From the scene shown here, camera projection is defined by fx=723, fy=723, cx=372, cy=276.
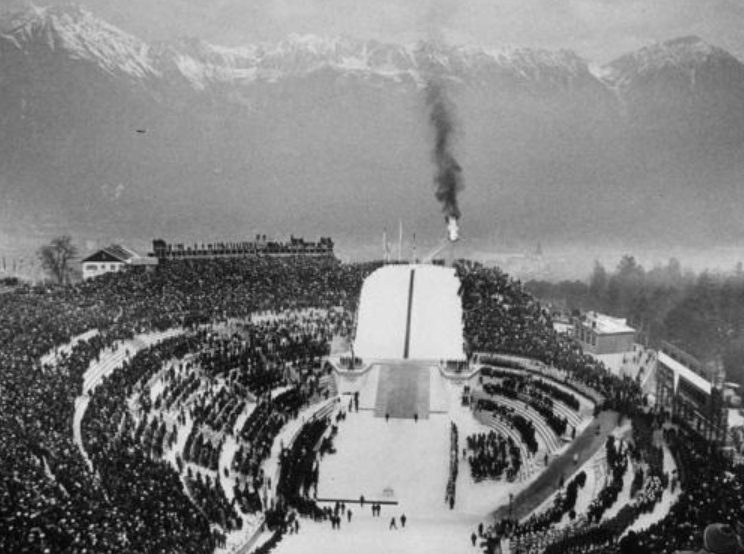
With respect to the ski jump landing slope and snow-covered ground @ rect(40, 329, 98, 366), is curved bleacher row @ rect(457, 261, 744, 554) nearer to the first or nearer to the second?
the ski jump landing slope

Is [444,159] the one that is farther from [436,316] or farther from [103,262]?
[103,262]

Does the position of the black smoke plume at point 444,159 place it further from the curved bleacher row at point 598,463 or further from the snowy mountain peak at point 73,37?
the snowy mountain peak at point 73,37

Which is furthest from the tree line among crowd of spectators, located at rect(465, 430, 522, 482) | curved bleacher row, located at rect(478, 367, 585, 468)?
crowd of spectators, located at rect(465, 430, 522, 482)

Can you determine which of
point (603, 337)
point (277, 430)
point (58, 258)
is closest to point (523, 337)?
point (603, 337)

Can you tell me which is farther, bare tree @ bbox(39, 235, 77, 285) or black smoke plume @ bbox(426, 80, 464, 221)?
bare tree @ bbox(39, 235, 77, 285)

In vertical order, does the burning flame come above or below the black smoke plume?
below

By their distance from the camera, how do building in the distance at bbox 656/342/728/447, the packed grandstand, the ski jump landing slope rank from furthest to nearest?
the ski jump landing slope → building in the distance at bbox 656/342/728/447 → the packed grandstand
